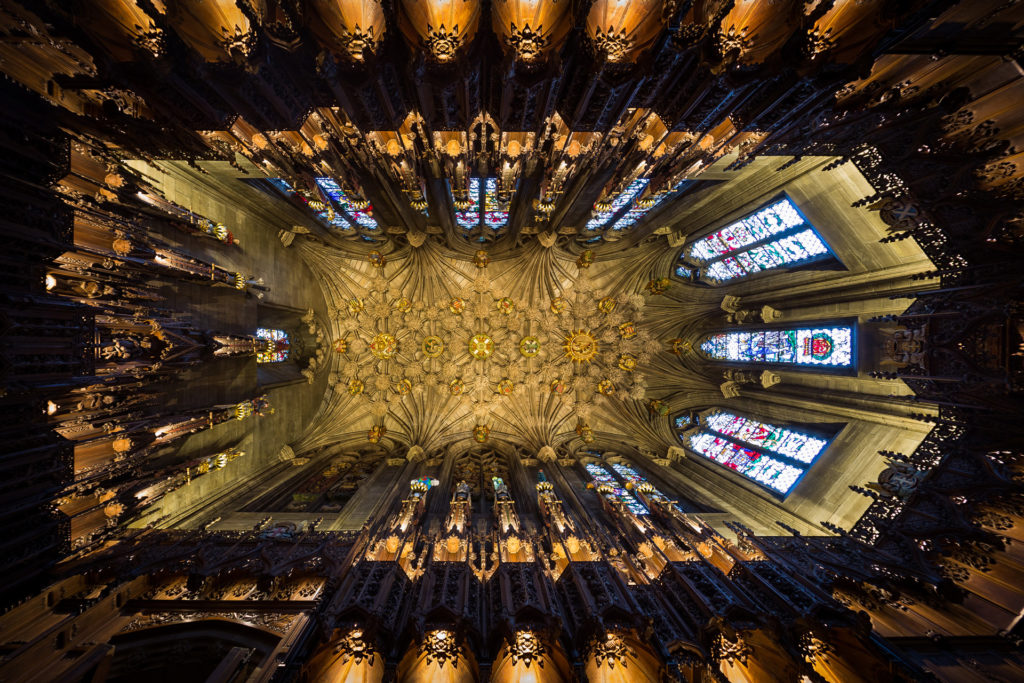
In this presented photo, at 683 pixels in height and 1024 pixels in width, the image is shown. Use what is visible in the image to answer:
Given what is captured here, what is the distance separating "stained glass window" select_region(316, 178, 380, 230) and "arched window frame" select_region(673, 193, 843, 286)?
10665mm

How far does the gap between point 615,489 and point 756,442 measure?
455cm

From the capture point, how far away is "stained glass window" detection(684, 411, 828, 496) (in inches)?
385

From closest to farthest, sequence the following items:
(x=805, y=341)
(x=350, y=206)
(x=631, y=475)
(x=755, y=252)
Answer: (x=805, y=341) → (x=755, y=252) → (x=350, y=206) → (x=631, y=475)

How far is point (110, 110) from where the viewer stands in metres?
5.58

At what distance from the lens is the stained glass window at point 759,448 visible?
9.78m

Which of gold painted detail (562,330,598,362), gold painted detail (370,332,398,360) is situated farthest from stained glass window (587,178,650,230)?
gold painted detail (370,332,398,360)

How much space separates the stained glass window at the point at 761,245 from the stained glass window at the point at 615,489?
25.2ft

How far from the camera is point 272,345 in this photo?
11.8 metres

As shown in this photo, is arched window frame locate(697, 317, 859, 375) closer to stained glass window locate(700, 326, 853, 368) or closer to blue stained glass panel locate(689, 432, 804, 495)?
stained glass window locate(700, 326, 853, 368)

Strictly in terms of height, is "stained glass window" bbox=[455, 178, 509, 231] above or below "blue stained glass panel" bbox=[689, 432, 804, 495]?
above

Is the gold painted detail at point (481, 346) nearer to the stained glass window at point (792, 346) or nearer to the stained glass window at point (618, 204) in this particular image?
the stained glass window at point (618, 204)

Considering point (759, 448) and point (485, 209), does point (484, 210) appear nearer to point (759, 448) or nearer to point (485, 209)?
point (485, 209)

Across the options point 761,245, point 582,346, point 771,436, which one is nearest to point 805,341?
point 761,245

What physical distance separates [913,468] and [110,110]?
583 inches
